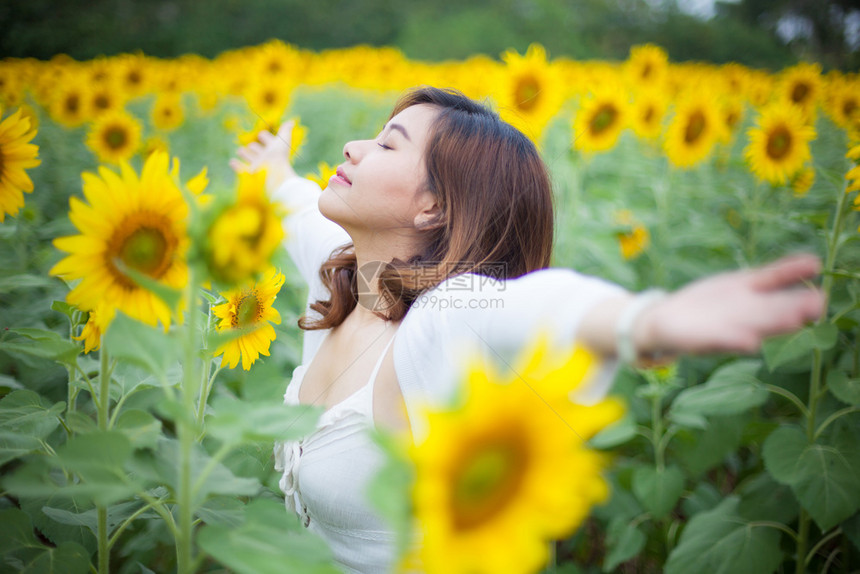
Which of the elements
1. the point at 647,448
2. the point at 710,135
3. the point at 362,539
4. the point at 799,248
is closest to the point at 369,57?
the point at 710,135

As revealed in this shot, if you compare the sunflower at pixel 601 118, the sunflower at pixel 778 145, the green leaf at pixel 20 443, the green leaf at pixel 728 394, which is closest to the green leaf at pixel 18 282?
the green leaf at pixel 20 443

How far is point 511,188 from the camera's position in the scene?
123 centimetres

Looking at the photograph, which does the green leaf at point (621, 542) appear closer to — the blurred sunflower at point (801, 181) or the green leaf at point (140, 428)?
the green leaf at point (140, 428)

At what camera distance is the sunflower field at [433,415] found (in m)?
0.47

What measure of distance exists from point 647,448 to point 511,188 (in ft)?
4.54

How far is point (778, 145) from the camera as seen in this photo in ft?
8.73

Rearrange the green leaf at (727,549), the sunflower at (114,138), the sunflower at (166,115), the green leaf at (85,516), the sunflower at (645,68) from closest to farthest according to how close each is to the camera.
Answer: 1. the green leaf at (85,516)
2. the green leaf at (727,549)
3. the sunflower at (114,138)
4. the sunflower at (166,115)
5. the sunflower at (645,68)

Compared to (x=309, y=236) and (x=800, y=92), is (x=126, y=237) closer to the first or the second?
(x=309, y=236)

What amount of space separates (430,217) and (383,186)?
12 cm

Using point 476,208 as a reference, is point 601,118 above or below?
above

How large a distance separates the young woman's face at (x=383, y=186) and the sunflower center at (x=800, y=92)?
3.41m

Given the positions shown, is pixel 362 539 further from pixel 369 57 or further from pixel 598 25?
pixel 598 25

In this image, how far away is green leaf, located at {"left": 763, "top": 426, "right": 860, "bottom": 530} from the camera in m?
1.32

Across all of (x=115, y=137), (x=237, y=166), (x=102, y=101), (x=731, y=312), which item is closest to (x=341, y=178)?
(x=237, y=166)
